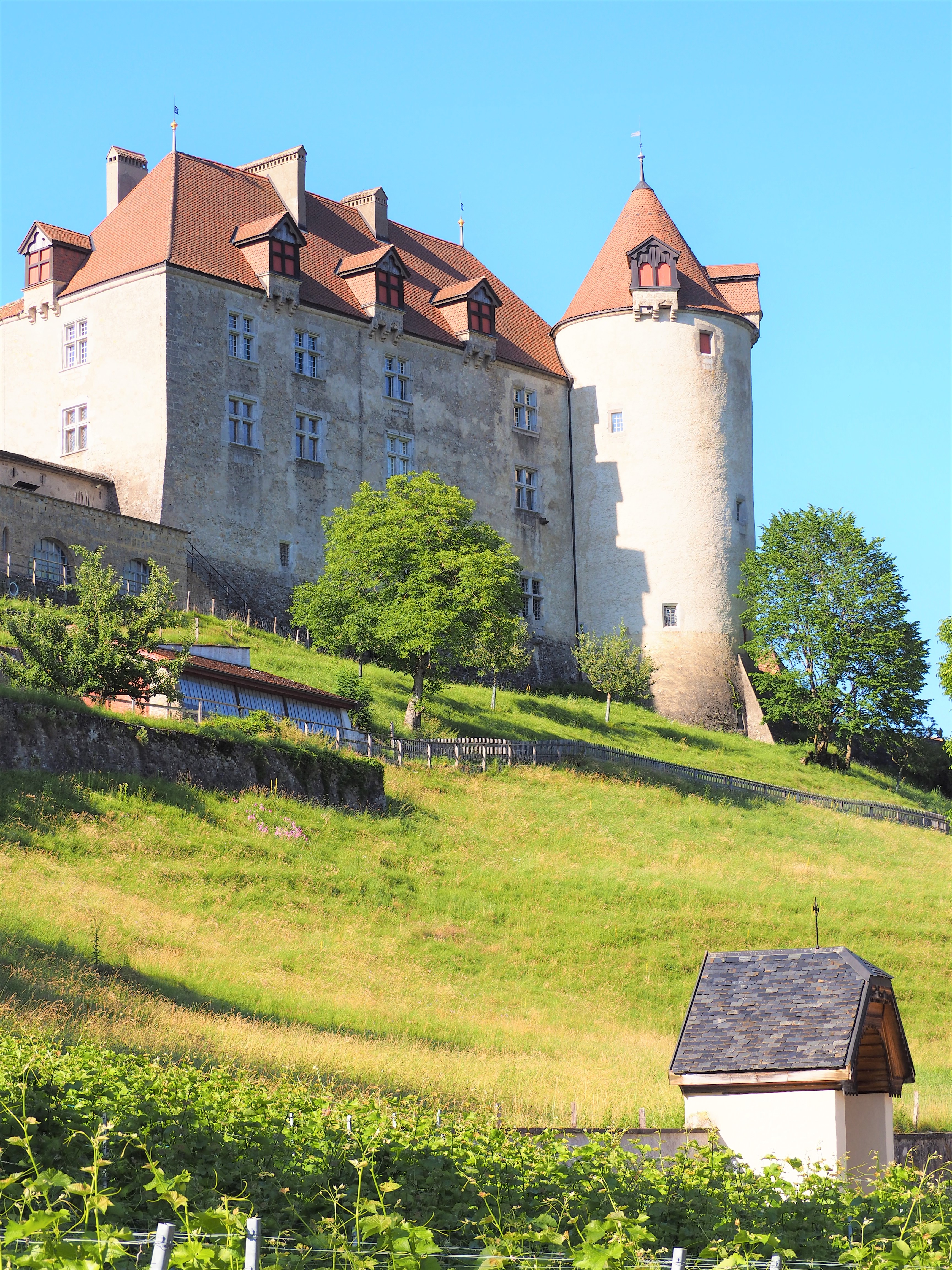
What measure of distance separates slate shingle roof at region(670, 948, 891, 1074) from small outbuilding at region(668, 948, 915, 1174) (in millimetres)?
16

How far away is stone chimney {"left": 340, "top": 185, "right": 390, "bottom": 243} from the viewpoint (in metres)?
71.7

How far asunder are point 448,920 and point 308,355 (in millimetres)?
31857

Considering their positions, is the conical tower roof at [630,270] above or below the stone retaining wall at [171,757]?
above

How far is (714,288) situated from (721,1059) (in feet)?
194

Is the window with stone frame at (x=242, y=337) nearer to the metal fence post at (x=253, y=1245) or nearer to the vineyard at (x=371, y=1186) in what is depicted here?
the vineyard at (x=371, y=1186)

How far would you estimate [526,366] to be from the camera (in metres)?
70.7

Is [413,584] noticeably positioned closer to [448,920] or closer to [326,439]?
[326,439]

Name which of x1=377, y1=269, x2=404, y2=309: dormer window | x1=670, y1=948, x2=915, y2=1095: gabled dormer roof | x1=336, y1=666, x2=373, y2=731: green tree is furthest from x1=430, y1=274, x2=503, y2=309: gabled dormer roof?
x1=670, y1=948, x2=915, y2=1095: gabled dormer roof

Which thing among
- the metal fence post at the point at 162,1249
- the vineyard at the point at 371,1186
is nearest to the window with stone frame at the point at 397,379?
the vineyard at the point at 371,1186

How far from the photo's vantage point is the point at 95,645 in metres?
39.6

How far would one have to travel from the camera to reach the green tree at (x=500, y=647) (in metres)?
53.2

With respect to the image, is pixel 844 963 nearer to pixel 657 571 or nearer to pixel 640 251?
pixel 657 571

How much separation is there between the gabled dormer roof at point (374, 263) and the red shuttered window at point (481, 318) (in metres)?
3.81

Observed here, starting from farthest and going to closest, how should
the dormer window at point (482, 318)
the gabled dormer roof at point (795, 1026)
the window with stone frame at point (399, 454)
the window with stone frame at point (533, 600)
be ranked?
1. the dormer window at point (482, 318)
2. the window with stone frame at point (533, 600)
3. the window with stone frame at point (399, 454)
4. the gabled dormer roof at point (795, 1026)
